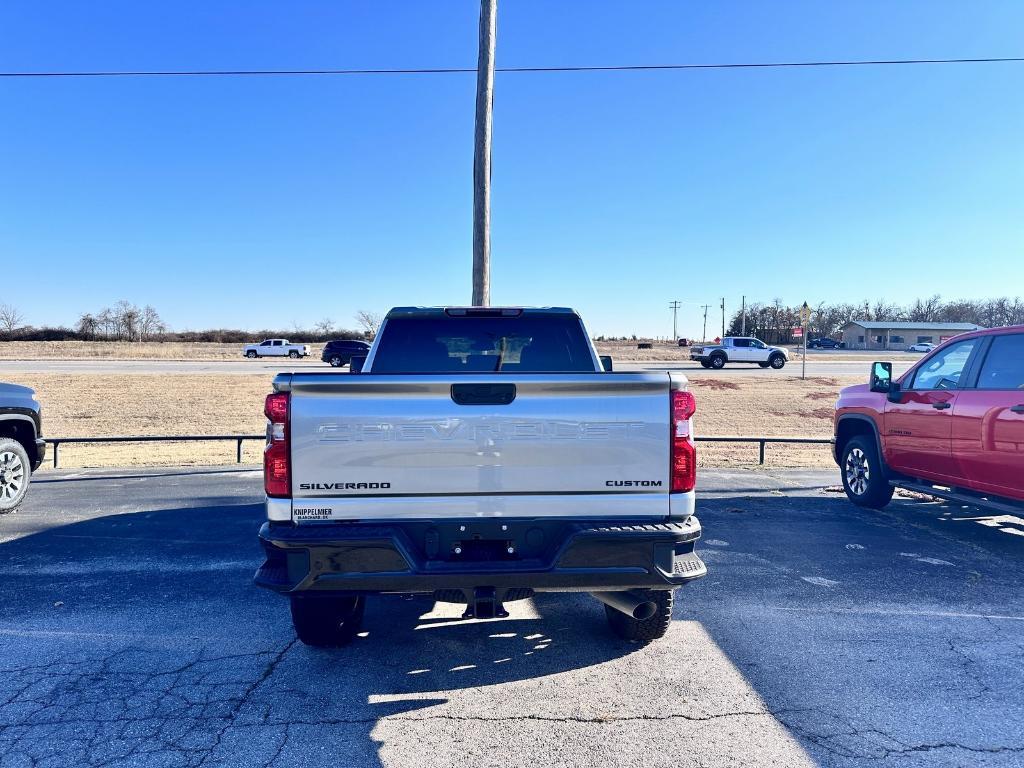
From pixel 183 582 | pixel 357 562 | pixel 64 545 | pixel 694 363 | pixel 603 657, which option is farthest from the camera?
pixel 694 363

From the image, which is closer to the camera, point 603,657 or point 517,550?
point 517,550

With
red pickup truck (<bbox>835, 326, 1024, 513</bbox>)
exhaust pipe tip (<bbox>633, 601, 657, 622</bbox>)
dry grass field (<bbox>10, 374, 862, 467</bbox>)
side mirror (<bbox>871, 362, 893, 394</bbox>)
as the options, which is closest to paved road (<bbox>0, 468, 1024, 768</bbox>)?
exhaust pipe tip (<bbox>633, 601, 657, 622</bbox>)

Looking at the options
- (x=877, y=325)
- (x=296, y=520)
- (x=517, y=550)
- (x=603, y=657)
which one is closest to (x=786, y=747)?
(x=603, y=657)

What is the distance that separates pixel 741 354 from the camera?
1635 inches

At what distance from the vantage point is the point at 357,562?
3053 millimetres

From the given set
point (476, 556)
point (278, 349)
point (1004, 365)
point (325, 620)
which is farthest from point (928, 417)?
point (278, 349)

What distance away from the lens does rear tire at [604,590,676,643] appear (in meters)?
3.75

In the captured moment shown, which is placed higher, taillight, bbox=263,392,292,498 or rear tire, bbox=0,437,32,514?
taillight, bbox=263,392,292,498

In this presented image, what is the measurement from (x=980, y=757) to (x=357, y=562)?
276 centimetres

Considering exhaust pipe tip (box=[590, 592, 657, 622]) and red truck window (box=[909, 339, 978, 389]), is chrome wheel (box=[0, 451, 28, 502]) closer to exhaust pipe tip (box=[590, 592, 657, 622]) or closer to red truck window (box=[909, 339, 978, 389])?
exhaust pipe tip (box=[590, 592, 657, 622])

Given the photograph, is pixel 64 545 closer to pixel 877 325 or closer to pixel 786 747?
pixel 786 747

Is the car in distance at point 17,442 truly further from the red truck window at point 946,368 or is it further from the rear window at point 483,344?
the red truck window at point 946,368

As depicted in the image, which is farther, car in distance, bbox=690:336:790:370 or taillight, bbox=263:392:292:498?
car in distance, bbox=690:336:790:370

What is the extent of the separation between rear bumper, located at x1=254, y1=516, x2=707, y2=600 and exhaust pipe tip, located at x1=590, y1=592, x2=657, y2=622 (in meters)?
0.35
